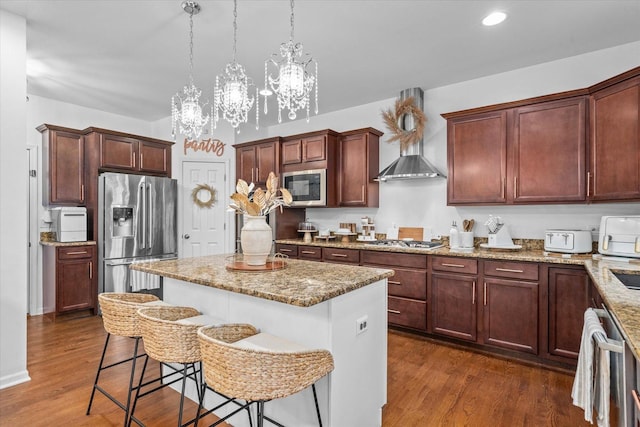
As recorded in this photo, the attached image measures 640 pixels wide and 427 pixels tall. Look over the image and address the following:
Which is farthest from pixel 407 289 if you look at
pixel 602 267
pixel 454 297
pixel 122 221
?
pixel 122 221

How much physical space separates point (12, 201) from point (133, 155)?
222 centimetres

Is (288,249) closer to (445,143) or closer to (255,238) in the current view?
(445,143)

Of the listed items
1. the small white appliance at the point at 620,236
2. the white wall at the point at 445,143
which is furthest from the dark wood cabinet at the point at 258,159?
the small white appliance at the point at 620,236

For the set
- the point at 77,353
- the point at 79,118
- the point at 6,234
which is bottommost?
the point at 77,353

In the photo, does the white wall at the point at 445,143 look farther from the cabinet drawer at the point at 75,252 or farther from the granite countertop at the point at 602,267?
the cabinet drawer at the point at 75,252

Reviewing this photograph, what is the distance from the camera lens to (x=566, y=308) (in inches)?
108

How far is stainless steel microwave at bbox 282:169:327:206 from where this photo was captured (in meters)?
4.49

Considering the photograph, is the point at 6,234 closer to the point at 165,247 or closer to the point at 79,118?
the point at 165,247

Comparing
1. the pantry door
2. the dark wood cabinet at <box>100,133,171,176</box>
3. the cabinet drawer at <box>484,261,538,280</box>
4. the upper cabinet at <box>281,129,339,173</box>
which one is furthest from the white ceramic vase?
the pantry door

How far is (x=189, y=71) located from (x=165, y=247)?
7.81 ft

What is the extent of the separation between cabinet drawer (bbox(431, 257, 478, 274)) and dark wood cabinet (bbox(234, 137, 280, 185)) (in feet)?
8.45

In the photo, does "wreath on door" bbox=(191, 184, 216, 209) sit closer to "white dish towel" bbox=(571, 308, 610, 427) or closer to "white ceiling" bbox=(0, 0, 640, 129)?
"white ceiling" bbox=(0, 0, 640, 129)

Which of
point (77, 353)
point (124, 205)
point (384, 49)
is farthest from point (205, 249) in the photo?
point (384, 49)

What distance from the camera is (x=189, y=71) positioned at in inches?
144
